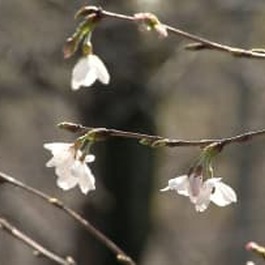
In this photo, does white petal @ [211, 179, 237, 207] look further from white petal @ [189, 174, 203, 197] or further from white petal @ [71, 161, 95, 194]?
white petal @ [71, 161, 95, 194]

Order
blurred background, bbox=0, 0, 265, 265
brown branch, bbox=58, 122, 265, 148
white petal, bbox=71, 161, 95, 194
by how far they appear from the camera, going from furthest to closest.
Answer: blurred background, bbox=0, 0, 265, 265 < white petal, bbox=71, 161, 95, 194 < brown branch, bbox=58, 122, 265, 148

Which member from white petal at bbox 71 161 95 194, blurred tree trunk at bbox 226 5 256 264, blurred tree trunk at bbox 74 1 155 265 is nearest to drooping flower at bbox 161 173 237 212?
white petal at bbox 71 161 95 194

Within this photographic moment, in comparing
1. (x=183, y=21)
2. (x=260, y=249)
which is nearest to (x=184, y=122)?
(x=183, y=21)

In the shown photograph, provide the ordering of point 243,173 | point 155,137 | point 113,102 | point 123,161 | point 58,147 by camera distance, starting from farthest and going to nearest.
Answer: point 243,173, point 123,161, point 113,102, point 58,147, point 155,137

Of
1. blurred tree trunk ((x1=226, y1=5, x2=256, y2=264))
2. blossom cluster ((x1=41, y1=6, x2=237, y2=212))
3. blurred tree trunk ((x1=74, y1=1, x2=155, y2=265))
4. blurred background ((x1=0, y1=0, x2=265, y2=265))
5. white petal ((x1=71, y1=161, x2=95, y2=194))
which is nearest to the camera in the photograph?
blossom cluster ((x1=41, y1=6, x2=237, y2=212))

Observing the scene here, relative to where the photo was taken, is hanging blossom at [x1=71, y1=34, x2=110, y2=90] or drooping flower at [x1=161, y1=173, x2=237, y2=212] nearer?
drooping flower at [x1=161, y1=173, x2=237, y2=212]

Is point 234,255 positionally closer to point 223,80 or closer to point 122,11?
point 223,80

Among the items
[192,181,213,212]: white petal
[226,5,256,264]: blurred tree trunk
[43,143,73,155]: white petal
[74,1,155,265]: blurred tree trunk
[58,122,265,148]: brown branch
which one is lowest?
[58,122,265,148]: brown branch

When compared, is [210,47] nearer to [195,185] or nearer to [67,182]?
[195,185]

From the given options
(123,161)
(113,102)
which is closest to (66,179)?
(113,102)
